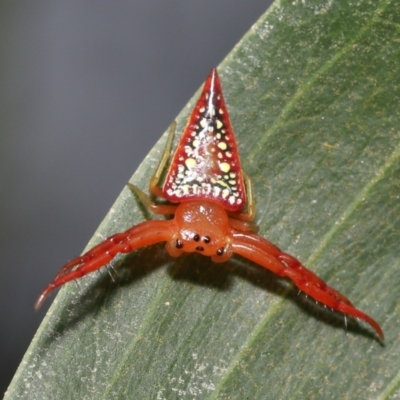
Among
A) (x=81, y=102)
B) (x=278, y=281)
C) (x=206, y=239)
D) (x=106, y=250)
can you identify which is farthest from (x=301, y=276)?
(x=81, y=102)

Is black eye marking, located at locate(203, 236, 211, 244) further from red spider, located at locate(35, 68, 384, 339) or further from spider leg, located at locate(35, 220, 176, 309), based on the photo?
spider leg, located at locate(35, 220, 176, 309)

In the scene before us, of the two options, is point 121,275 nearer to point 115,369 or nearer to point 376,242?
point 115,369

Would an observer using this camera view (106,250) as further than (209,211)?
No

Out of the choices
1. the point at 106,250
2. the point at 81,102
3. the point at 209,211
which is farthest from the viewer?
the point at 81,102

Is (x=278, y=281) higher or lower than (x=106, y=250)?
higher

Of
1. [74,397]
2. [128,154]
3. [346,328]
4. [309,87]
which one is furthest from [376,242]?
[128,154]

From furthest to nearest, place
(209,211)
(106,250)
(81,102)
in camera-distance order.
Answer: (81,102), (209,211), (106,250)

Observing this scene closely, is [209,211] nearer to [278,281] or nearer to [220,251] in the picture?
[220,251]

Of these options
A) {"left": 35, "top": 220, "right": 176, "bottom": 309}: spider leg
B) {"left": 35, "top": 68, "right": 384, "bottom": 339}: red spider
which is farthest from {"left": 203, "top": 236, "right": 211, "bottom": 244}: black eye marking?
{"left": 35, "top": 220, "right": 176, "bottom": 309}: spider leg
